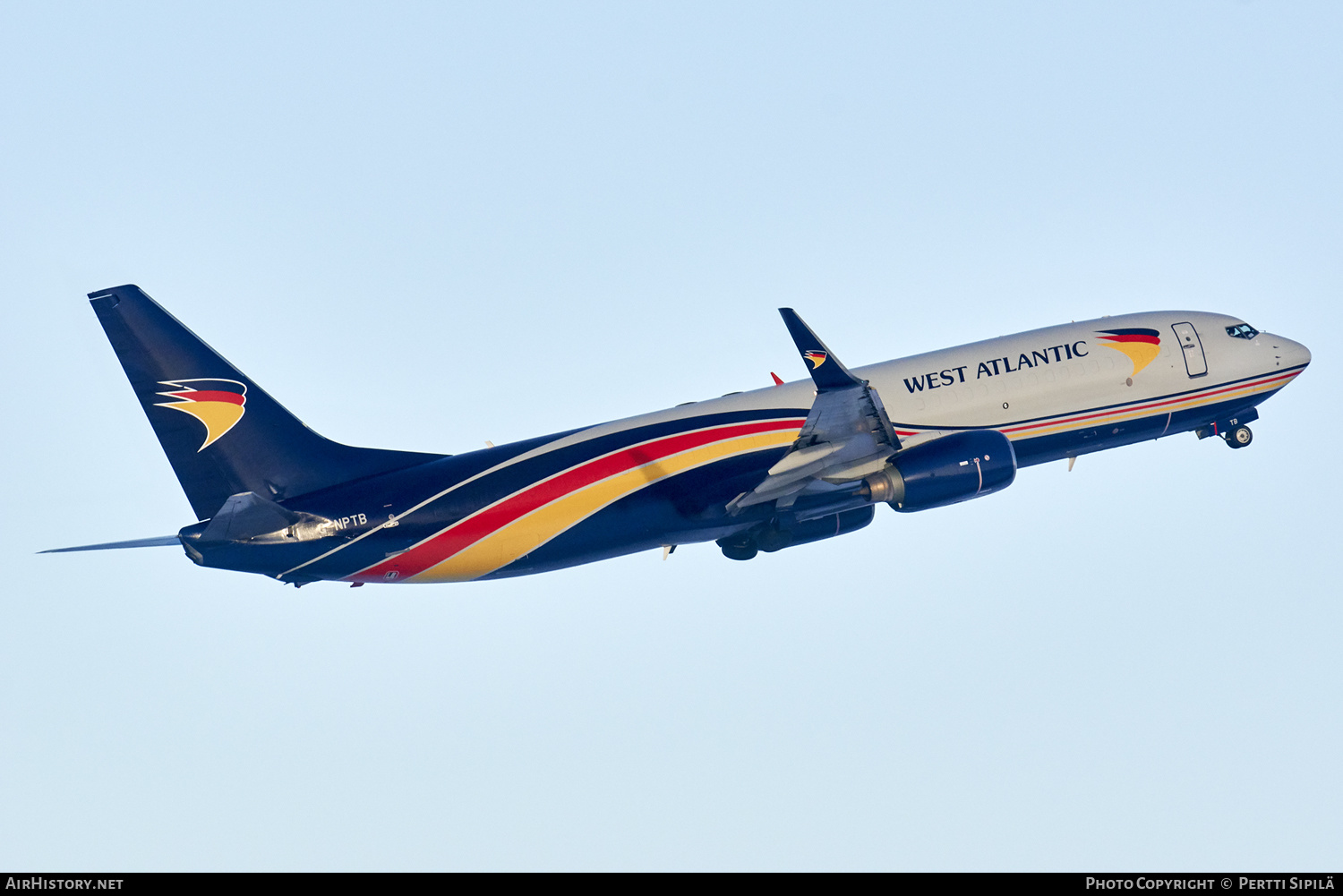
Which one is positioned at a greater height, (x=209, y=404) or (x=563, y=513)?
(x=209, y=404)

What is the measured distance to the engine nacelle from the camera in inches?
1448

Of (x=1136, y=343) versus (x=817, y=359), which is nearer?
(x=817, y=359)

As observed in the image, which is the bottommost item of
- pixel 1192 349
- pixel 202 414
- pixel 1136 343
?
pixel 202 414

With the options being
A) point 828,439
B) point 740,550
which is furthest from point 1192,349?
point 740,550

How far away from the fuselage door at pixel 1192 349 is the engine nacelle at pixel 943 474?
881cm

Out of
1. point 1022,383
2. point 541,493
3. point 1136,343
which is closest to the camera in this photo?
point 541,493

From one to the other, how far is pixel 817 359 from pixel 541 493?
802 cm

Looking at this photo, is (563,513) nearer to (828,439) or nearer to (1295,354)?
(828,439)

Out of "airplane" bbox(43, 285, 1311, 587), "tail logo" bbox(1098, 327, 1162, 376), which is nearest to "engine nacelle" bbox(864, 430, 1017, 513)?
"airplane" bbox(43, 285, 1311, 587)

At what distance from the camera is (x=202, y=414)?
3394 cm

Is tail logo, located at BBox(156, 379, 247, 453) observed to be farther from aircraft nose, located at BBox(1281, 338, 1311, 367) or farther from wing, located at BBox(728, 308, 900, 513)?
aircraft nose, located at BBox(1281, 338, 1311, 367)

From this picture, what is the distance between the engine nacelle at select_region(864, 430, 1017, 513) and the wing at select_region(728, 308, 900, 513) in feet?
1.81

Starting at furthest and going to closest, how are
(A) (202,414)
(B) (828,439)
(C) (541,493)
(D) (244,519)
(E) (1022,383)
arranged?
(E) (1022,383), (C) (541,493), (B) (828,439), (A) (202,414), (D) (244,519)

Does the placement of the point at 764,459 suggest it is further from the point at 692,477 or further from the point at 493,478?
the point at 493,478
